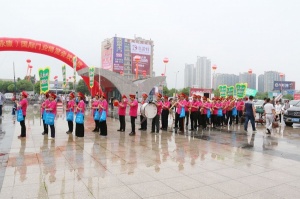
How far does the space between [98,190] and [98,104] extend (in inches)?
207

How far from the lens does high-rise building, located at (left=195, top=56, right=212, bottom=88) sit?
74.1 meters

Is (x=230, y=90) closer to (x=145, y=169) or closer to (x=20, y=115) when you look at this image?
(x=20, y=115)

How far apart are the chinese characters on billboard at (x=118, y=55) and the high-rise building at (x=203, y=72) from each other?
74.3ft

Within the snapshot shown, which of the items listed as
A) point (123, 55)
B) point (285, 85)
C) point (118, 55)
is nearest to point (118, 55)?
point (118, 55)

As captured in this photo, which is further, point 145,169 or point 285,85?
point 285,85

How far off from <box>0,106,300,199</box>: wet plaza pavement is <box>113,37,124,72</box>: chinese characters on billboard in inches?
2792

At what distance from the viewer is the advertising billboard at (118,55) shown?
77.9 metres

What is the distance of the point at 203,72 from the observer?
247 feet

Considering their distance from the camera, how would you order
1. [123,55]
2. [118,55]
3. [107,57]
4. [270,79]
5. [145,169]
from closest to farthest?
[145,169] < [118,55] < [123,55] < [107,57] < [270,79]

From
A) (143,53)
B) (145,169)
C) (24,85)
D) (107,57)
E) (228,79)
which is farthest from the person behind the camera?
(228,79)

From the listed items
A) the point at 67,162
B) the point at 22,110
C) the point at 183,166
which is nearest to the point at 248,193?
the point at 183,166

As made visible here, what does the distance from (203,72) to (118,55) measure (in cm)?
2611

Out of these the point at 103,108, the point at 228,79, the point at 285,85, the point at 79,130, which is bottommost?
the point at 79,130

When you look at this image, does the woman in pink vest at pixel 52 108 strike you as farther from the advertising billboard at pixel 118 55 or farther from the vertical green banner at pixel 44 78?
the advertising billboard at pixel 118 55
